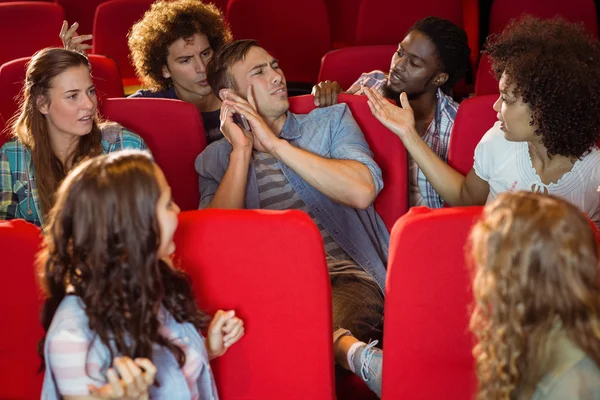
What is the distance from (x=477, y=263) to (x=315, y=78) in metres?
2.53

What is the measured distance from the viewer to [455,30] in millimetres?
2848

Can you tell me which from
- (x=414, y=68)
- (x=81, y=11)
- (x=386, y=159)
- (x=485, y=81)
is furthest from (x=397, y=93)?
(x=81, y=11)

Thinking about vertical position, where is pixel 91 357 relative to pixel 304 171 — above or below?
below

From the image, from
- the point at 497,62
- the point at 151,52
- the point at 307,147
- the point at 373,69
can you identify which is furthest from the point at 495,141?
the point at 151,52

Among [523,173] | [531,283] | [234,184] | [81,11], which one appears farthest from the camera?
[81,11]

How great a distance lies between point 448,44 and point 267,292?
159 cm

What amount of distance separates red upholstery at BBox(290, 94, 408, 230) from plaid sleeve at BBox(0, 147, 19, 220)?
3.03 ft

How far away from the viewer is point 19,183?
2195 millimetres

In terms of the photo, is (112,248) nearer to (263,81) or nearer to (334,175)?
(334,175)

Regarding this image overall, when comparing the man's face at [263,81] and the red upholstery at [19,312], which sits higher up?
the man's face at [263,81]

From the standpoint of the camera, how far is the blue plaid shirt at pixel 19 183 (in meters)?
2.18

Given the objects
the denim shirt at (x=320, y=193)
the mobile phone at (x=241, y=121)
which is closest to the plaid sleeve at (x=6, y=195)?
the denim shirt at (x=320, y=193)

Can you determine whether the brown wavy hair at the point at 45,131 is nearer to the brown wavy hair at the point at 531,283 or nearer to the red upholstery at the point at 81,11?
the brown wavy hair at the point at 531,283

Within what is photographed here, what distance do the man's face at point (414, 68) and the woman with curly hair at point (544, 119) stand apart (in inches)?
25.4
